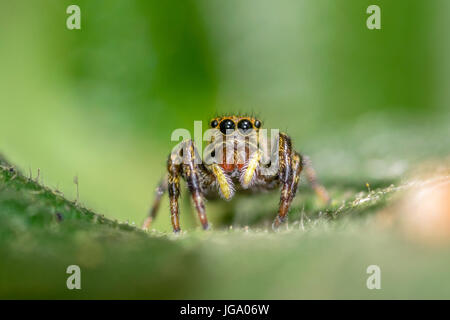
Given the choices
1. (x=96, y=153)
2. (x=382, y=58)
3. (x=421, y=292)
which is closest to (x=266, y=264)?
(x=421, y=292)

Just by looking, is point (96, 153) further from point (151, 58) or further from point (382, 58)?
point (382, 58)

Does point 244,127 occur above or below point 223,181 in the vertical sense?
above

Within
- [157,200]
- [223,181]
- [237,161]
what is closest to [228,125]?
[237,161]

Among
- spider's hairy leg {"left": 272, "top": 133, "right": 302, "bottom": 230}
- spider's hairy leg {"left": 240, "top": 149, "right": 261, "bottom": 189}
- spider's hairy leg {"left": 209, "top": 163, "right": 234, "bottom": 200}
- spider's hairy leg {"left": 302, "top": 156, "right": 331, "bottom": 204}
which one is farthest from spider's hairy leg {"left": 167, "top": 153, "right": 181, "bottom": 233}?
spider's hairy leg {"left": 302, "top": 156, "right": 331, "bottom": 204}

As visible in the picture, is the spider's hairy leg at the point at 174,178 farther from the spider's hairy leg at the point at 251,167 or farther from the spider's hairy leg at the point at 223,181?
the spider's hairy leg at the point at 251,167

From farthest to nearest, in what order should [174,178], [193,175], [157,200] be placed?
[157,200] → [174,178] → [193,175]

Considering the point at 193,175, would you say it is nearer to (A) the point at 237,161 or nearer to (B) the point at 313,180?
(A) the point at 237,161

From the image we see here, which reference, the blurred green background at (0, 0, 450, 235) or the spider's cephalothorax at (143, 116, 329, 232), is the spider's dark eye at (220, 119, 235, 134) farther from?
the blurred green background at (0, 0, 450, 235)
